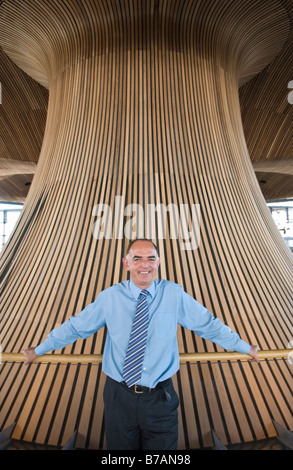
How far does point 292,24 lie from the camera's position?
227 inches

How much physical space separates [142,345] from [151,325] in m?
0.12

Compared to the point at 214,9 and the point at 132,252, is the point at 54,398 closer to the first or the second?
the point at 132,252

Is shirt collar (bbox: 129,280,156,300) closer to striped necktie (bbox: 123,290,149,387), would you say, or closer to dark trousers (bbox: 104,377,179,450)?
striped necktie (bbox: 123,290,149,387)

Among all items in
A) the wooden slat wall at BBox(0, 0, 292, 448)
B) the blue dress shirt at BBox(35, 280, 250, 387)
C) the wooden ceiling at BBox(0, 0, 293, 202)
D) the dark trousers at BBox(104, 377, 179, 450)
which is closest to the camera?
the dark trousers at BBox(104, 377, 179, 450)

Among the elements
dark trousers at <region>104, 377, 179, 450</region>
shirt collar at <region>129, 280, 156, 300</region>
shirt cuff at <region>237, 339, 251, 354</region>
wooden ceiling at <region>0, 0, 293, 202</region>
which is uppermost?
wooden ceiling at <region>0, 0, 293, 202</region>

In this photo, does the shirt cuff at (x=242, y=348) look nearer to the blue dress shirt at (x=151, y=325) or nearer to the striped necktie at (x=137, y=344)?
the blue dress shirt at (x=151, y=325)

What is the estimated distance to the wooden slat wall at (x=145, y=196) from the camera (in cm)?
270

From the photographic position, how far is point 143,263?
1995mm

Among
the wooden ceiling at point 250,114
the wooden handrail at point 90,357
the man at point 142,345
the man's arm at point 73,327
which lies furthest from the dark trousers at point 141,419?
the wooden ceiling at point 250,114

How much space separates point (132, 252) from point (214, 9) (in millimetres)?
4365

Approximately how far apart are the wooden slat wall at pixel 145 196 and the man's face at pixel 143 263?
1.21 meters

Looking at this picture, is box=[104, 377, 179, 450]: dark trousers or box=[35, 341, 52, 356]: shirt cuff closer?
box=[104, 377, 179, 450]: dark trousers

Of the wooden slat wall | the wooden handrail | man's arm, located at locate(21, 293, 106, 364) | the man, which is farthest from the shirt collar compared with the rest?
the wooden slat wall

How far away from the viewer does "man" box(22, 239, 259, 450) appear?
1.81 m
